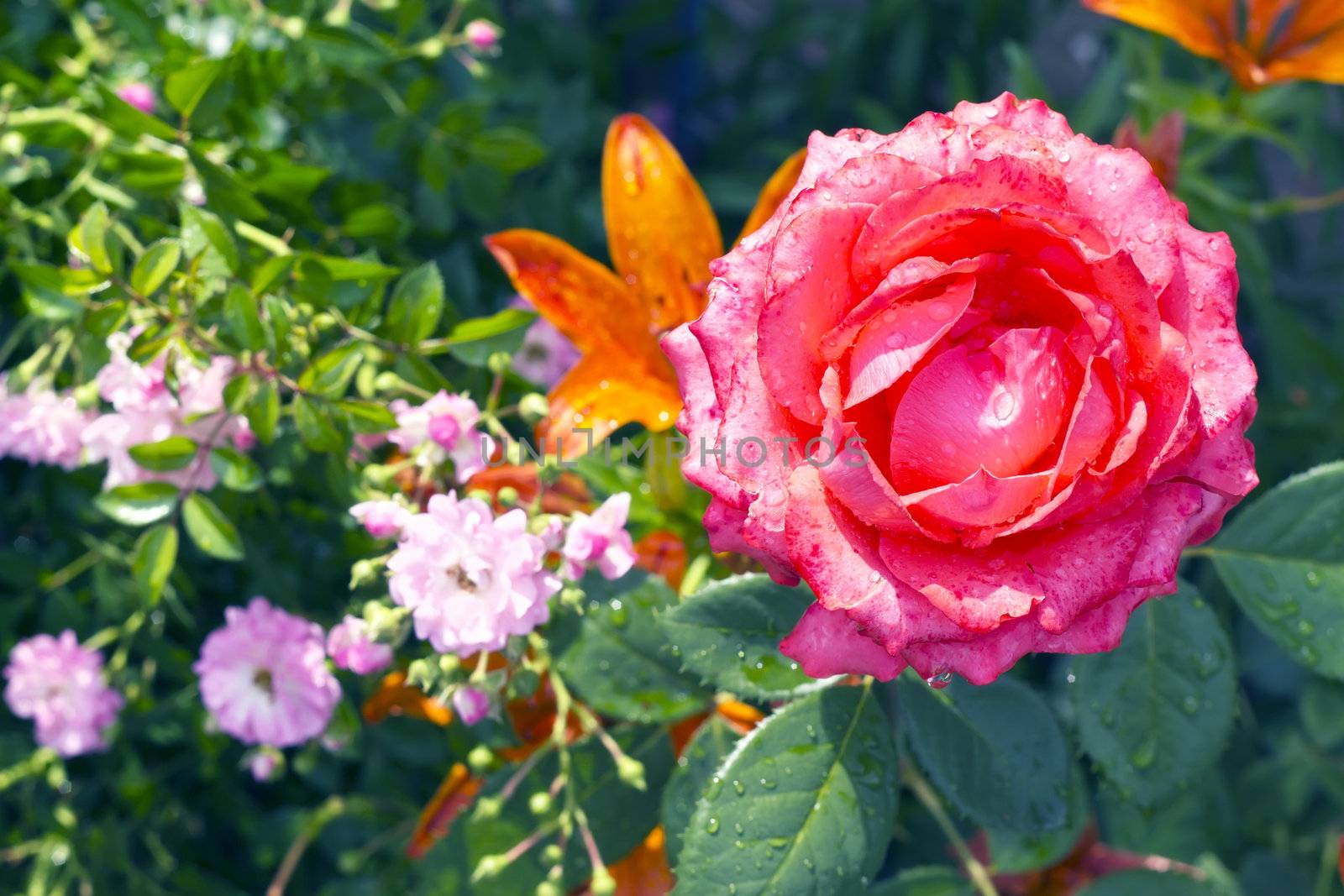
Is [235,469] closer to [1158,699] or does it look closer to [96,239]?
[96,239]

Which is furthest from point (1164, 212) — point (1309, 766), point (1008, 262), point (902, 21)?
point (902, 21)

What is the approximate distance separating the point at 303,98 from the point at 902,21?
0.81 meters

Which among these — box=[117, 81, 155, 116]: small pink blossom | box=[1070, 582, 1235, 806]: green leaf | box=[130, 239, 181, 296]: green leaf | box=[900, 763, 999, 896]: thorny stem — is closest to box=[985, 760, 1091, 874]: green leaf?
box=[900, 763, 999, 896]: thorny stem

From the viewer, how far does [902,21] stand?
1.47 meters

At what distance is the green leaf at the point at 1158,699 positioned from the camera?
0.72m

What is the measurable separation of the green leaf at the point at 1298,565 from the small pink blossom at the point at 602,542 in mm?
394

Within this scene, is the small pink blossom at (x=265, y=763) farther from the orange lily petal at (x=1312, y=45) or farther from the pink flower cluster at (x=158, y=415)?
the orange lily petal at (x=1312, y=45)

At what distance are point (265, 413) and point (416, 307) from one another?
0.13m

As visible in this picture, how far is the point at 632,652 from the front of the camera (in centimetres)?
77

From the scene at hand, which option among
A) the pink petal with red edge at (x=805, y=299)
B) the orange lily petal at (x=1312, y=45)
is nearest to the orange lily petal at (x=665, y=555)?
the pink petal with red edge at (x=805, y=299)

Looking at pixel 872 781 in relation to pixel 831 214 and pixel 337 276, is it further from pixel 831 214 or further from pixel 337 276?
pixel 337 276

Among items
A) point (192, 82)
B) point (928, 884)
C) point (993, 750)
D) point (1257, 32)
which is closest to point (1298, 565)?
point (993, 750)

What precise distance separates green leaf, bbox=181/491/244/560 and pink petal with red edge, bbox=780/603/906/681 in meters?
0.41

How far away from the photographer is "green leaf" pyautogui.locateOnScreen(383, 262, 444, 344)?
775mm
